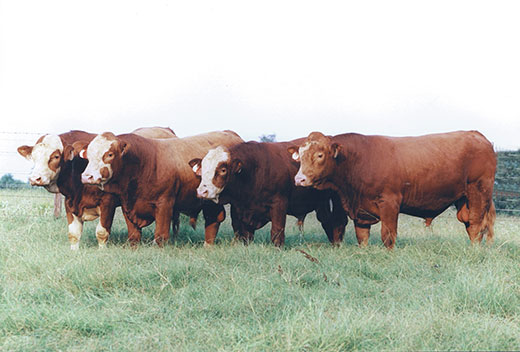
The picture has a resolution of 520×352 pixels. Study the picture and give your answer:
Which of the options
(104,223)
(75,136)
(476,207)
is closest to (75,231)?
(104,223)

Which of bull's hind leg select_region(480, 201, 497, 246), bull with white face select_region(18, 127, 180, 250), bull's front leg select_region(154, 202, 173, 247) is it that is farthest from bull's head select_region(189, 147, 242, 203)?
bull's hind leg select_region(480, 201, 497, 246)

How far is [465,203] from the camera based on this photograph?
9.20 meters

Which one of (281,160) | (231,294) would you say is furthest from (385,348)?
(281,160)

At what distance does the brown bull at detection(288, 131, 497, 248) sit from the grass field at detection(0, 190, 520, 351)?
752mm

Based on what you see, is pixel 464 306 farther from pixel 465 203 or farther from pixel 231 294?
pixel 465 203

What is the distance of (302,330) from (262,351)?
35 centimetres

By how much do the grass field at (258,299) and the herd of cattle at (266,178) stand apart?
0.69 meters

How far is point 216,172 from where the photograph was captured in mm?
8117

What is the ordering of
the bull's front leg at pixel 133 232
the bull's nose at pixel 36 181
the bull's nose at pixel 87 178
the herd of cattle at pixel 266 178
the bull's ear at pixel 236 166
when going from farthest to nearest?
the bull's front leg at pixel 133 232, the bull's ear at pixel 236 166, the herd of cattle at pixel 266 178, the bull's nose at pixel 36 181, the bull's nose at pixel 87 178

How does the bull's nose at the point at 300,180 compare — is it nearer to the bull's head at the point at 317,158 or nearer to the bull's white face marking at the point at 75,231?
the bull's head at the point at 317,158

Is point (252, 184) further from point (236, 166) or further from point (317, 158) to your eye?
point (317, 158)

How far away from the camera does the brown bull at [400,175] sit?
816cm

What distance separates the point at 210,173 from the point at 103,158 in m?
1.56

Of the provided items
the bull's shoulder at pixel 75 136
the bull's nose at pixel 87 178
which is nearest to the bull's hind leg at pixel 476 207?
the bull's nose at pixel 87 178
